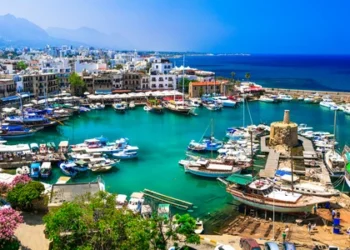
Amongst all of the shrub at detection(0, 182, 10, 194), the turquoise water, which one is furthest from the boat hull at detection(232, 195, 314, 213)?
the shrub at detection(0, 182, 10, 194)

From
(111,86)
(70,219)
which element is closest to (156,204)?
(70,219)

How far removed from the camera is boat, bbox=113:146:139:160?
36.7m

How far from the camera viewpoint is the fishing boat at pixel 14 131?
145 ft

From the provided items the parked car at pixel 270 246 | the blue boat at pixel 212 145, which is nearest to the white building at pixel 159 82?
the blue boat at pixel 212 145

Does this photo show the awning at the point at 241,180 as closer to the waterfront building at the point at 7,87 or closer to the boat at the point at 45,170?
the boat at the point at 45,170

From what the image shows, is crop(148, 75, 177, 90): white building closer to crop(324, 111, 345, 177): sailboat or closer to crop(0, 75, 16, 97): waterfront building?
crop(0, 75, 16, 97): waterfront building

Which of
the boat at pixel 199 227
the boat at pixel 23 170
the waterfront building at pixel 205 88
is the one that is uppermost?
the waterfront building at pixel 205 88

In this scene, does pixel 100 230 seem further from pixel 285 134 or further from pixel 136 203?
pixel 285 134

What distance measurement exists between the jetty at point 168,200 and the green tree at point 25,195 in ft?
26.9

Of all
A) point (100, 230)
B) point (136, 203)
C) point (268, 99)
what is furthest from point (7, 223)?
point (268, 99)

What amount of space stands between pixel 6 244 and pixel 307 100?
211 feet

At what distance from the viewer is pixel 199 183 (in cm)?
3064

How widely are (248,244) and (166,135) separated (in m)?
29.3

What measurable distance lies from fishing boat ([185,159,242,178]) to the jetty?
507 cm
